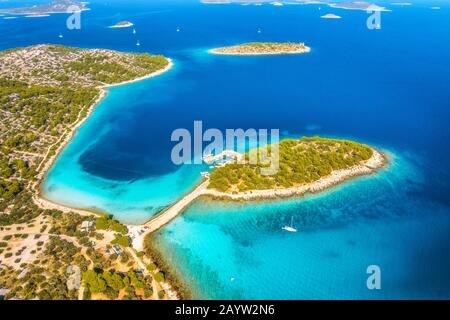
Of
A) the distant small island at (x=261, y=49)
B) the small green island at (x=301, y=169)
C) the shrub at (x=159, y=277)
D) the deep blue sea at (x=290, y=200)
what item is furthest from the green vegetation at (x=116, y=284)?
the distant small island at (x=261, y=49)

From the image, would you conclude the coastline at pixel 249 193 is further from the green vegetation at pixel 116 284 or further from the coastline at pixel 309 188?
the green vegetation at pixel 116 284

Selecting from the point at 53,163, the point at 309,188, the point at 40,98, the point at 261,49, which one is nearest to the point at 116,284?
the point at 309,188

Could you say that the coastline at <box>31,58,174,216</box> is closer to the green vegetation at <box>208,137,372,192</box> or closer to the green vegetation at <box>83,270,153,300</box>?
the green vegetation at <box>83,270,153,300</box>

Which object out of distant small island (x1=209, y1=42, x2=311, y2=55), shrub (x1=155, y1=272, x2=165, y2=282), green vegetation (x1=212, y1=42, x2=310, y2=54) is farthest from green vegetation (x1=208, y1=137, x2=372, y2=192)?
green vegetation (x1=212, y1=42, x2=310, y2=54)
